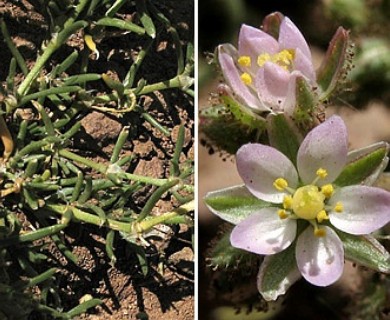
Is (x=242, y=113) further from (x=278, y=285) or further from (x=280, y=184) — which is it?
(x=278, y=285)

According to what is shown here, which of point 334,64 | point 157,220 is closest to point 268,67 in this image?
point 334,64

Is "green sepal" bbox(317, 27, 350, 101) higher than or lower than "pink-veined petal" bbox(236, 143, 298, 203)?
higher

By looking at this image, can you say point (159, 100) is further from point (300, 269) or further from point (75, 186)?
point (300, 269)

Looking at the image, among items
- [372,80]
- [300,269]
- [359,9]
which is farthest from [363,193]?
[359,9]

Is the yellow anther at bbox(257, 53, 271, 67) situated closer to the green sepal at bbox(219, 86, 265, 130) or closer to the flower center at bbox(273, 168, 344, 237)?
the green sepal at bbox(219, 86, 265, 130)

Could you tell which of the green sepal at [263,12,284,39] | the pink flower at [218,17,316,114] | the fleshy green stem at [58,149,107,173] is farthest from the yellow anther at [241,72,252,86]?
the fleshy green stem at [58,149,107,173]

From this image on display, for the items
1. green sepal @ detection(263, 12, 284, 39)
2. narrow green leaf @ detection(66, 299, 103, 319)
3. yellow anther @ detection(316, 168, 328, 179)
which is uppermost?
green sepal @ detection(263, 12, 284, 39)

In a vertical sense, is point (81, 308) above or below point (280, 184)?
below
